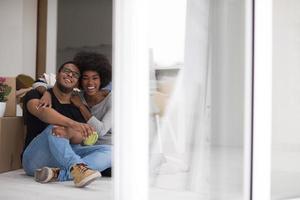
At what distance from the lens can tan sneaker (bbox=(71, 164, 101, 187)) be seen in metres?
2.46

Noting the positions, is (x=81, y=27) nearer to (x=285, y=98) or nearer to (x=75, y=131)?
(x=75, y=131)

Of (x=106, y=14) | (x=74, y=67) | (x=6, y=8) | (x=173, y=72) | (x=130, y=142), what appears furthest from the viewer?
(x=6, y=8)

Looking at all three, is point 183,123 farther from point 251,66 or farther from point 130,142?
point 251,66

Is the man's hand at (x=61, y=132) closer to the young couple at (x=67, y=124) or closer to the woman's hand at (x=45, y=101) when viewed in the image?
the young couple at (x=67, y=124)

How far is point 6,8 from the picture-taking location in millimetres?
3891

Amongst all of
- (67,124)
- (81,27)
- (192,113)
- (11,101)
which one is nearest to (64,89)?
(67,124)

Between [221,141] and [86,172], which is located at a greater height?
[221,141]

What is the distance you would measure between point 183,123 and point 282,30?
2.22ft

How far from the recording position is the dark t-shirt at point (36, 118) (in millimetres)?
2855

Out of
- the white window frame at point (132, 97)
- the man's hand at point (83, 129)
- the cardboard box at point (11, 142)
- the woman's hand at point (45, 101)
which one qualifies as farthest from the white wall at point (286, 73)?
the cardboard box at point (11, 142)

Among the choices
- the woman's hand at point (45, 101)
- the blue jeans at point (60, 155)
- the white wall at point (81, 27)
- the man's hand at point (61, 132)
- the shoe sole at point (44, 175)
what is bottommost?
the shoe sole at point (44, 175)

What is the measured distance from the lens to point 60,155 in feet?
8.97

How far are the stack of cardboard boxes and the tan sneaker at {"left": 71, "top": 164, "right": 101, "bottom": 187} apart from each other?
0.82 m

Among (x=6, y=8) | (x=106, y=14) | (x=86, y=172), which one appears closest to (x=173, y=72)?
(x=86, y=172)
